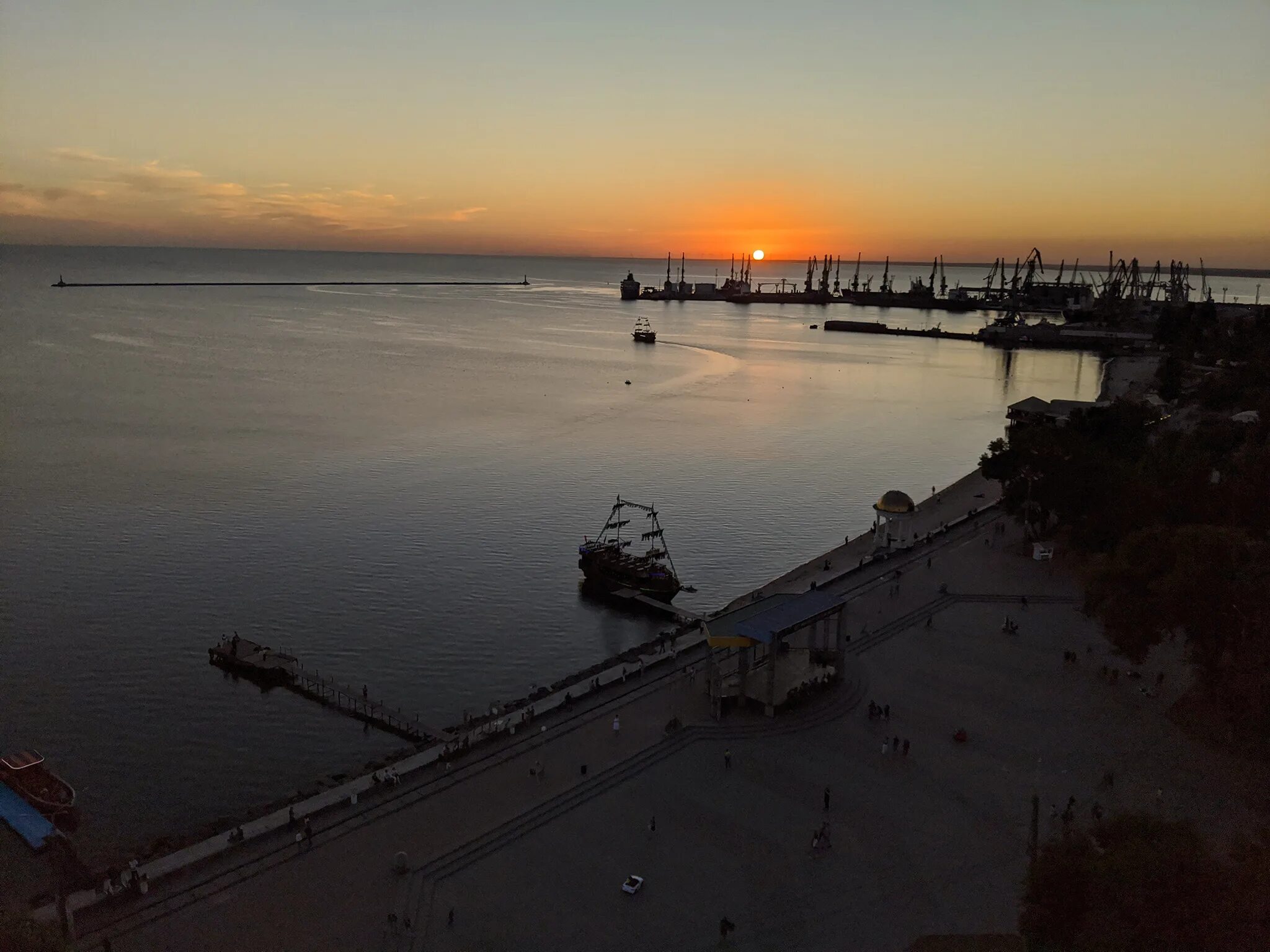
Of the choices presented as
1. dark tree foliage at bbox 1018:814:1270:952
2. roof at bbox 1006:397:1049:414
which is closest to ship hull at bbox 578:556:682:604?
dark tree foliage at bbox 1018:814:1270:952

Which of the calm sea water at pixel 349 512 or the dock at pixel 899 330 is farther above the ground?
the dock at pixel 899 330

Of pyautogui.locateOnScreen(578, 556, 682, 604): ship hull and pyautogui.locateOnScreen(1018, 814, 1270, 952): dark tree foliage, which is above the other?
pyautogui.locateOnScreen(1018, 814, 1270, 952): dark tree foliage

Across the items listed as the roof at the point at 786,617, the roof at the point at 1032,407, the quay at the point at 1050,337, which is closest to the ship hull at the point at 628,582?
the roof at the point at 786,617

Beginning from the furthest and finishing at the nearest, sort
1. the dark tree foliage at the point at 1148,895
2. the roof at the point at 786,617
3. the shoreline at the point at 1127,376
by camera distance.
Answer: the shoreline at the point at 1127,376
the roof at the point at 786,617
the dark tree foliage at the point at 1148,895

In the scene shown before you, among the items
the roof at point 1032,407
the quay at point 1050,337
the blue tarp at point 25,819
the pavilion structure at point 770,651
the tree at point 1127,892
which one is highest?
the quay at point 1050,337

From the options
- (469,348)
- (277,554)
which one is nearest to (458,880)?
(277,554)

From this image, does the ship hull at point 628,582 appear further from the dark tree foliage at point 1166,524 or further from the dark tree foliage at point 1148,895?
the dark tree foliage at point 1148,895

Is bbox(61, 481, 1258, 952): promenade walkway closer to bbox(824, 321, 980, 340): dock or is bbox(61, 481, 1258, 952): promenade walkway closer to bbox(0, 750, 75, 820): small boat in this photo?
bbox(0, 750, 75, 820): small boat

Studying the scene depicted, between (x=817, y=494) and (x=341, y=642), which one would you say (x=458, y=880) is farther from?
(x=817, y=494)
